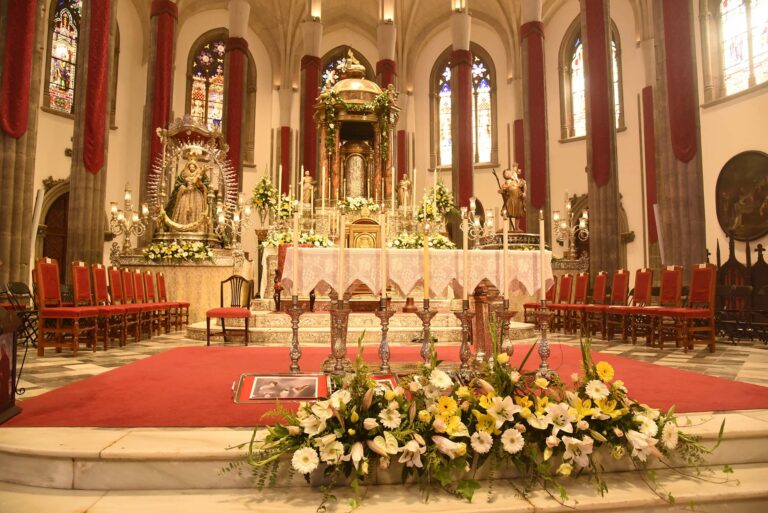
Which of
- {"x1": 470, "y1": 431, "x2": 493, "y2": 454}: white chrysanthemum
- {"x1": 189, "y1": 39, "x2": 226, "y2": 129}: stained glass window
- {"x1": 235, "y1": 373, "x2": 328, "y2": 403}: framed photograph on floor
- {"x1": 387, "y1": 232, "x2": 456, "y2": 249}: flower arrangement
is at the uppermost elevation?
{"x1": 189, "y1": 39, "x2": 226, "y2": 129}: stained glass window

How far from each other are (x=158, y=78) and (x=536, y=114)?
953 centimetres

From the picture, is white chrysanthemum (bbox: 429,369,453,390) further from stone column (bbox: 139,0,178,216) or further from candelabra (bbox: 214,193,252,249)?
stone column (bbox: 139,0,178,216)

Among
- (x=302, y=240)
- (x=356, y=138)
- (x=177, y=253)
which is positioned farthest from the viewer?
(x=356, y=138)

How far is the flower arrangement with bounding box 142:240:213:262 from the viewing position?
1008 centimetres

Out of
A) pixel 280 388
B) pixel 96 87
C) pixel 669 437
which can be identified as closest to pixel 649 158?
pixel 96 87

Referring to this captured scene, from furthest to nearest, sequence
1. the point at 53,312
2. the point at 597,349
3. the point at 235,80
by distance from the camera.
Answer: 1. the point at 235,80
2. the point at 597,349
3. the point at 53,312

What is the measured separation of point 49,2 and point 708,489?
18.1 metres

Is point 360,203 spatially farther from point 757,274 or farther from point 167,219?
point 757,274

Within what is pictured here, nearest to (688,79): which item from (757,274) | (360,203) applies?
(757,274)

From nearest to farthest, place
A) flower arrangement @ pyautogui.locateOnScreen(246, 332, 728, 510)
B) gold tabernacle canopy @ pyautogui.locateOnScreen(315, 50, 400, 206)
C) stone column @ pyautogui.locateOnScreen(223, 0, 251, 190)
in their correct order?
flower arrangement @ pyautogui.locateOnScreen(246, 332, 728, 510) → gold tabernacle canopy @ pyautogui.locateOnScreen(315, 50, 400, 206) → stone column @ pyautogui.locateOnScreen(223, 0, 251, 190)

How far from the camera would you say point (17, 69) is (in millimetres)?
8680

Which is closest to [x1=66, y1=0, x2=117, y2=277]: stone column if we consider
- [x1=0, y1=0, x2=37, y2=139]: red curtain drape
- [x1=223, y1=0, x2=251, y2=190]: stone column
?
[x1=0, y1=0, x2=37, y2=139]: red curtain drape

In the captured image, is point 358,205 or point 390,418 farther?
point 358,205

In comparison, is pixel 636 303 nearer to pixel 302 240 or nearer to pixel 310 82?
pixel 302 240
